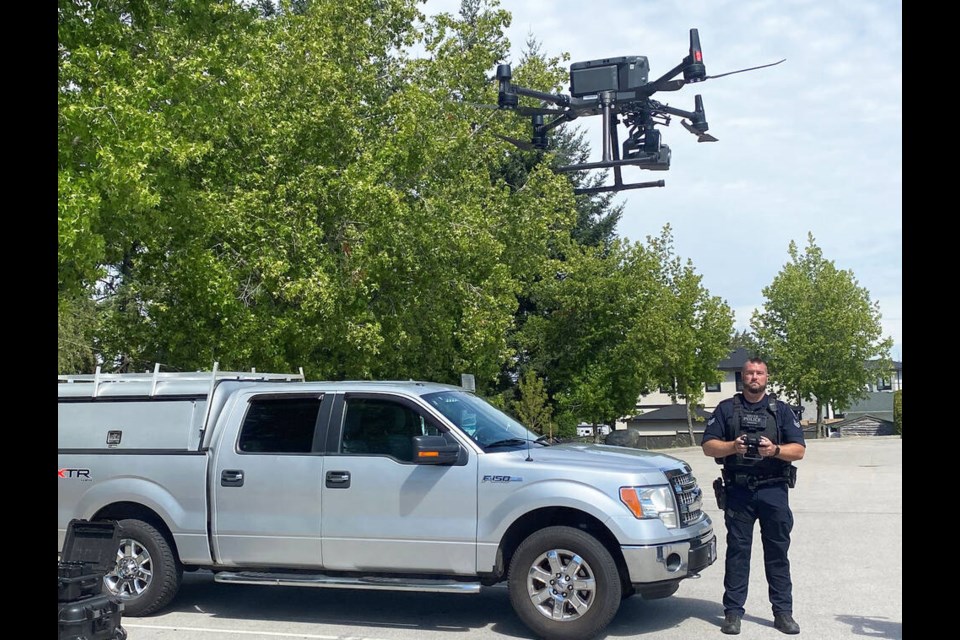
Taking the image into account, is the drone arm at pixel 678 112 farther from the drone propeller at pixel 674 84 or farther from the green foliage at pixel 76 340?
the green foliage at pixel 76 340

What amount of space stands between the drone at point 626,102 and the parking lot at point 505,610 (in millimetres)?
5273

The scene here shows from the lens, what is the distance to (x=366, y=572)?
25.5ft

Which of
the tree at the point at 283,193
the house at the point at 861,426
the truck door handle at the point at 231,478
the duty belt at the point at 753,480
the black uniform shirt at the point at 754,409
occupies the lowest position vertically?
the house at the point at 861,426

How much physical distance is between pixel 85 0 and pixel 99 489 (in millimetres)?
8435

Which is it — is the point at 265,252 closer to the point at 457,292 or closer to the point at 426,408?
the point at 457,292

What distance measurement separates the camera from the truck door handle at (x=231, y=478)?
26.8ft

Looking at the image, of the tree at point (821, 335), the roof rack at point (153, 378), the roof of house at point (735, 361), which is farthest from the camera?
the roof of house at point (735, 361)

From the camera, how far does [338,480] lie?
7.88 m

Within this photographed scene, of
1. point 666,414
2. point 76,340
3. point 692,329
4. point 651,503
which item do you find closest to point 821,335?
point 692,329

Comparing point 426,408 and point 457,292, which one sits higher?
point 457,292

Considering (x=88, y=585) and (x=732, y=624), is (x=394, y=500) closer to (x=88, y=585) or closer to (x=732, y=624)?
(x=88, y=585)

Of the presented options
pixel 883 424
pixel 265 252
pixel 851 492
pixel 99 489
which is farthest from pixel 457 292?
pixel 883 424

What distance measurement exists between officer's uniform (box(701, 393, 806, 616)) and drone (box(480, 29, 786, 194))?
5.29 metres

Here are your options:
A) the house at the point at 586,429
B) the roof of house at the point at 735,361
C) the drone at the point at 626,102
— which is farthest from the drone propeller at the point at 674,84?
the roof of house at the point at 735,361
